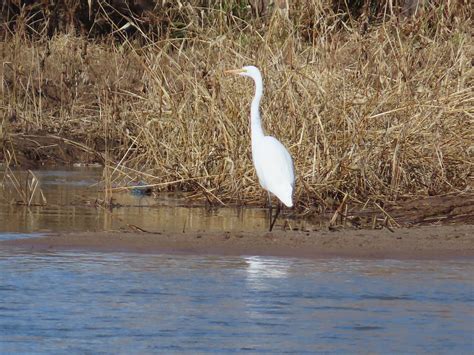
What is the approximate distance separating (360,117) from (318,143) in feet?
1.55

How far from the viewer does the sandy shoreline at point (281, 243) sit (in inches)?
336

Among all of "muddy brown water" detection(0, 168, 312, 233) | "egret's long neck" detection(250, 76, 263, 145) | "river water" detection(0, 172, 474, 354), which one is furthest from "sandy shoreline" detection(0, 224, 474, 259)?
"egret's long neck" detection(250, 76, 263, 145)

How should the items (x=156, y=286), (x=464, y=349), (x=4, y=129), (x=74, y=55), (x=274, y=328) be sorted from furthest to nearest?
(x=74, y=55)
(x=4, y=129)
(x=156, y=286)
(x=274, y=328)
(x=464, y=349)

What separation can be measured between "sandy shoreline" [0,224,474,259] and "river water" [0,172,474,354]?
0.24 meters

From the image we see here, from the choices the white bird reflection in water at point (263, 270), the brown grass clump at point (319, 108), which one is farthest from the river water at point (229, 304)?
the brown grass clump at point (319, 108)

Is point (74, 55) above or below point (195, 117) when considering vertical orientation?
above

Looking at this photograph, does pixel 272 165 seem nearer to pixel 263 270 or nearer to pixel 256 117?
pixel 256 117

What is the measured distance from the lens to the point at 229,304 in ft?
21.5

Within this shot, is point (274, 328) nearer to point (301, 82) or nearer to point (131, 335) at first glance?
point (131, 335)

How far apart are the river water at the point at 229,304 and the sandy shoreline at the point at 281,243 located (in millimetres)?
244

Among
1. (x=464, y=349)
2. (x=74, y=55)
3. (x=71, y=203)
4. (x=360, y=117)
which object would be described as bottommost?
(x=464, y=349)

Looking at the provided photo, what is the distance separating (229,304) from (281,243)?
2.28 meters

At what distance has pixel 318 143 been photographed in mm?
11070

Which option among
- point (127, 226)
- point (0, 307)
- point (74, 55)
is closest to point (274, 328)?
point (0, 307)
